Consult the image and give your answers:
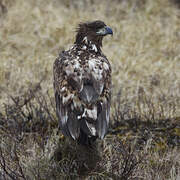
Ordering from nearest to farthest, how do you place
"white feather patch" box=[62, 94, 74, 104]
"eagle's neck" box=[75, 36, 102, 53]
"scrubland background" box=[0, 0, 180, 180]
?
1. "white feather patch" box=[62, 94, 74, 104]
2. "scrubland background" box=[0, 0, 180, 180]
3. "eagle's neck" box=[75, 36, 102, 53]

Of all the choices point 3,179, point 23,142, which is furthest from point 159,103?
point 3,179

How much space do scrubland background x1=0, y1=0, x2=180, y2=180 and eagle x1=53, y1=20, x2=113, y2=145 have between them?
42 centimetres

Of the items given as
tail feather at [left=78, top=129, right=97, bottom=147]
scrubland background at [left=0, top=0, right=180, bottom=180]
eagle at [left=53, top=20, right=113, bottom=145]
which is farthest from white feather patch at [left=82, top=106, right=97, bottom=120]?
scrubland background at [left=0, top=0, right=180, bottom=180]

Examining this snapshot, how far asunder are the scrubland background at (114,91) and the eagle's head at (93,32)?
1088mm

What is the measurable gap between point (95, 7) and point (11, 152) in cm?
560

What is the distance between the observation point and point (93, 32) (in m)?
5.55

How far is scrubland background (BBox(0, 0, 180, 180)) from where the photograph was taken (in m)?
5.09

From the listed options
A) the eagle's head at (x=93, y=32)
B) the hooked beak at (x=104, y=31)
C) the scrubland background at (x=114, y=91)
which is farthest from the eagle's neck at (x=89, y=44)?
the scrubland background at (x=114, y=91)

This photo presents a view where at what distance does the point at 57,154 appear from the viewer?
5398mm

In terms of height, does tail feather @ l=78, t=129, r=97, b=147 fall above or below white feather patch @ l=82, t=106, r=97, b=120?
below

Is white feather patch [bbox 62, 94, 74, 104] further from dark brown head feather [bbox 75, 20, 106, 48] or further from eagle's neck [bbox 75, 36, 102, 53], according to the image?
dark brown head feather [bbox 75, 20, 106, 48]

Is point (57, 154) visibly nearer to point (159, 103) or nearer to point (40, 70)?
point (159, 103)

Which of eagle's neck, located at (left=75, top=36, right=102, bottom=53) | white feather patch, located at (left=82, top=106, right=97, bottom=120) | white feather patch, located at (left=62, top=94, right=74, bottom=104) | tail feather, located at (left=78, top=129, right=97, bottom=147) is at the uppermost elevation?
eagle's neck, located at (left=75, top=36, right=102, bottom=53)

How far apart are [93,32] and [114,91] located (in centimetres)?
183
